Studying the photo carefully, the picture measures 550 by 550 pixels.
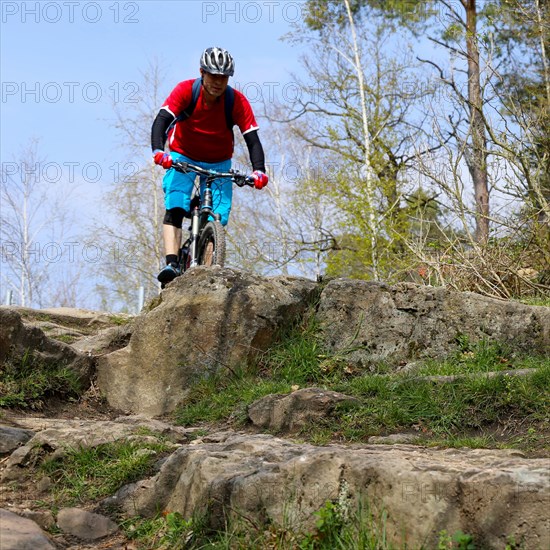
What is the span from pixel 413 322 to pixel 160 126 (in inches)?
104

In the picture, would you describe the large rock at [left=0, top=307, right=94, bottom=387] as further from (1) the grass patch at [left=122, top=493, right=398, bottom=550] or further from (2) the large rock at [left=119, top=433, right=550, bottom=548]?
(1) the grass patch at [left=122, top=493, right=398, bottom=550]

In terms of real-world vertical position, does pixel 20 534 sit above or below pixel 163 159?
below

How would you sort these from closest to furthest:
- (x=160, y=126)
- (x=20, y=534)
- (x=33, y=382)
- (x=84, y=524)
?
1. (x=20, y=534)
2. (x=84, y=524)
3. (x=33, y=382)
4. (x=160, y=126)

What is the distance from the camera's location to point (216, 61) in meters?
6.76

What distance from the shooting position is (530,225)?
9336 mm

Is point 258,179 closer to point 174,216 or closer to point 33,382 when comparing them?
point 174,216

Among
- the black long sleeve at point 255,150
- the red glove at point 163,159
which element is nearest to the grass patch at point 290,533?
the red glove at point 163,159

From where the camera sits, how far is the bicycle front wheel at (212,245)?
6.90 meters

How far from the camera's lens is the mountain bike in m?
6.96

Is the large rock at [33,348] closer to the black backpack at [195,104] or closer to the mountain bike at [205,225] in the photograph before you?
the mountain bike at [205,225]

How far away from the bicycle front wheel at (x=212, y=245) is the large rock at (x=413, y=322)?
929 millimetres

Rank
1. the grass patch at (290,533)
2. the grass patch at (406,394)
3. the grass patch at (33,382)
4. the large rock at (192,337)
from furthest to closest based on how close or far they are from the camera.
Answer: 1. the large rock at (192,337)
2. the grass patch at (33,382)
3. the grass patch at (406,394)
4. the grass patch at (290,533)

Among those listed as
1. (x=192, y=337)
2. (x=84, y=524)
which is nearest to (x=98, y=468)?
(x=84, y=524)

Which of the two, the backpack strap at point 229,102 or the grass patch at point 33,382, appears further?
the backpack strap at point 229,102
